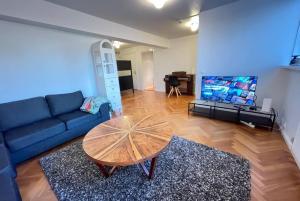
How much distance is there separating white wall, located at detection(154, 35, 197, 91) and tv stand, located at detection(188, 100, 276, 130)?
2697 mm

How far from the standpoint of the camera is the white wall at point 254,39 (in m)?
2.42

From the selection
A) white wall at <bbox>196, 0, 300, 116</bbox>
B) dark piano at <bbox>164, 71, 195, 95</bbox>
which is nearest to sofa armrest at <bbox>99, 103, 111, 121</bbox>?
white wall at <bbox>196, 0, 300, 116</bbox>

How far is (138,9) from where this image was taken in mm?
2783

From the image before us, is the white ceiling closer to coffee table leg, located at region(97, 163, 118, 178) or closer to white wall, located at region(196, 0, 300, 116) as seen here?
white wall, located at region(196, 0, 300, 116)

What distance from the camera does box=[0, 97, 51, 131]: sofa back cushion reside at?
6.82 feet

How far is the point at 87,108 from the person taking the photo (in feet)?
8.96

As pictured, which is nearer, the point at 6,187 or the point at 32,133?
the point at 6,187

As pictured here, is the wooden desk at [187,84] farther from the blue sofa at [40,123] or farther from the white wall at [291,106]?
the blue sofa at [40,123]

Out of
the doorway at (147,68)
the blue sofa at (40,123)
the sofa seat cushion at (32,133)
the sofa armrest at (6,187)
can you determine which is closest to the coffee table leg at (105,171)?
the sofa armrest at (6,187)

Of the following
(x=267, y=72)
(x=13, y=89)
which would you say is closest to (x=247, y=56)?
(x=267, y=72)

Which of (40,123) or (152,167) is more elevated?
(40,123)

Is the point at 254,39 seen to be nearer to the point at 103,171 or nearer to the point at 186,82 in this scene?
the point at 186,82

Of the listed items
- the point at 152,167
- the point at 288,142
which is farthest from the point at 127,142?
the point at 288,142

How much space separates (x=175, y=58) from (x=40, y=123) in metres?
5.21
